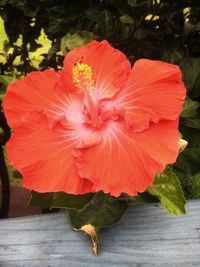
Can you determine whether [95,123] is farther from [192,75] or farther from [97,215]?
[192,75]

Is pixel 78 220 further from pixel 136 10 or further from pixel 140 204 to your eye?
pixel 136 10

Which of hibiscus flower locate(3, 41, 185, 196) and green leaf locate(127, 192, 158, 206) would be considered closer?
hibiscus flower locate(3, 41, 185, 196)

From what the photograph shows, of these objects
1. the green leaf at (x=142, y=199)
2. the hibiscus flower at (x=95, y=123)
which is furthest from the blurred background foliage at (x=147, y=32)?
the hibiscus flower at (x=95, y=123)

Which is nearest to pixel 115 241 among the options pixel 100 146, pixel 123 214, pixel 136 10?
pixel 123 214

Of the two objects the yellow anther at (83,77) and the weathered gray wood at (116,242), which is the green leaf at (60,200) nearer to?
the weathered gray wood at (116,242)

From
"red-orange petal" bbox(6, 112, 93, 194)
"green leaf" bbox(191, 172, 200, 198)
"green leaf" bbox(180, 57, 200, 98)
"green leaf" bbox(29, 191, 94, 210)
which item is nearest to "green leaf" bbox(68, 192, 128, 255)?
"green leaf" bbox(29, 191, 94, 210)

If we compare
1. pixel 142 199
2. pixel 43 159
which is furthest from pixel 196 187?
pixel 43 159

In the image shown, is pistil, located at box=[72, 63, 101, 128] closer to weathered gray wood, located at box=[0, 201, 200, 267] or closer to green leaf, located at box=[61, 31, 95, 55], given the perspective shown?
weathered gray wood, located at box=[0, 201, 200, 267]
